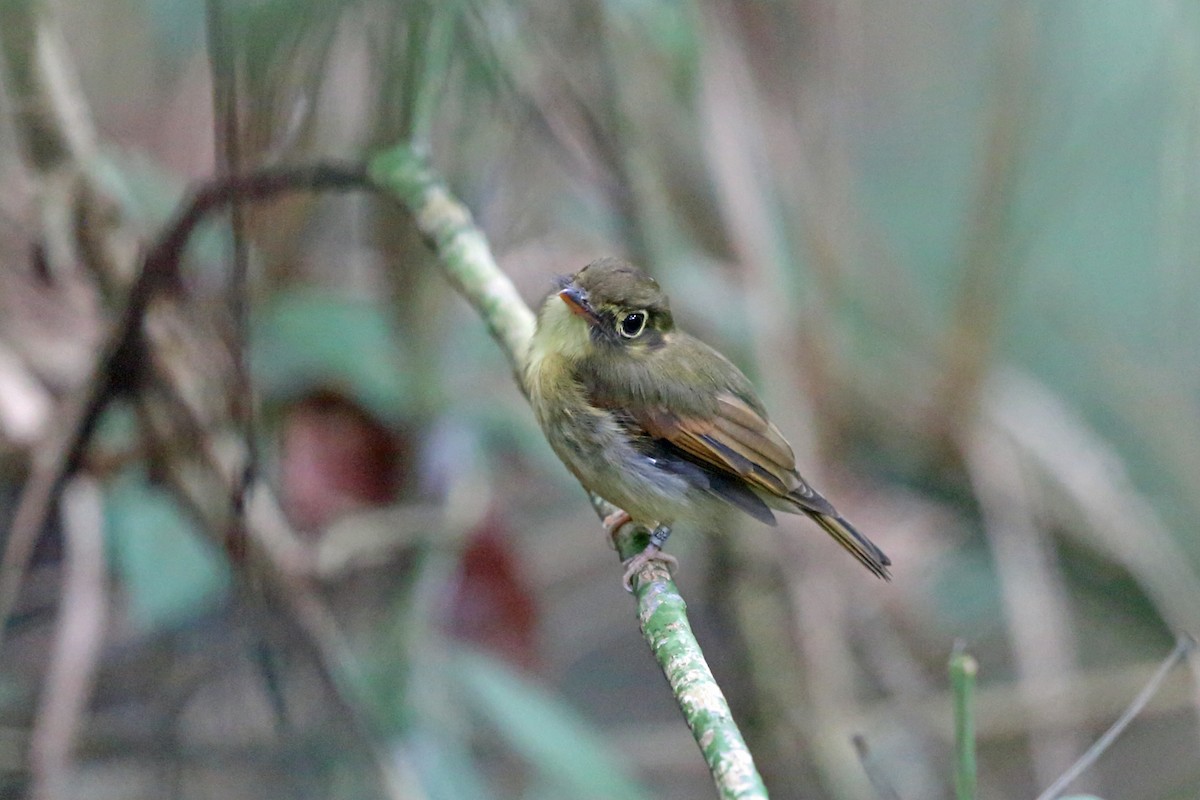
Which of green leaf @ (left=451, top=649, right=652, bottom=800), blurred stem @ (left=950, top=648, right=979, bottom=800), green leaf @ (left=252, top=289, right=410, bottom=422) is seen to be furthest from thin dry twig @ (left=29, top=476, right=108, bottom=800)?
blurred stem @ (left=950, top=648, right=979, bottom=800)

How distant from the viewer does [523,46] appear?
3.29 m

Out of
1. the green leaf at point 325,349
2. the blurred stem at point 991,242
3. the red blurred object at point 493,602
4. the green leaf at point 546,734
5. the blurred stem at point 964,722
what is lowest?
the blurred stem at point 964,722

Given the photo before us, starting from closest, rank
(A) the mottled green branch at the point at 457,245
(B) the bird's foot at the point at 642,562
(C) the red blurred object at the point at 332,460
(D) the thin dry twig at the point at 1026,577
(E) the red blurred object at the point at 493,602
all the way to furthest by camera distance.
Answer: (B) the bird's foot at the point at 642,562 → (A) the mottled green branch at the point at 457,245 → (C) the red blurred object at the point at 332,460 → (E) the red blurred object at the point at 493,602 → (D) the thin dry twig at the point at 1026,577

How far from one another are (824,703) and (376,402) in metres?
1.62

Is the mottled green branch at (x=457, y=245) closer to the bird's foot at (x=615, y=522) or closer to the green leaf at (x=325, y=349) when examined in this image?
the bird's foot at (x=615, y=522)

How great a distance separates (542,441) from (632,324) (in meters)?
1.19

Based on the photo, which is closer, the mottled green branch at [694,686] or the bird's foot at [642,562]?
the mottled green branch at [694,686]

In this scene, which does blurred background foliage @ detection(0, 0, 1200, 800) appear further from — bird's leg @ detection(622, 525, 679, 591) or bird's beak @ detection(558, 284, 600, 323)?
bird's leg @ detection(622, 525, 679, 591)

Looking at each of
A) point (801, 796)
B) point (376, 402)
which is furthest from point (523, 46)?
point (801, 796)

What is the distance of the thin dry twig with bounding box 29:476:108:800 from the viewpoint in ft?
9.53

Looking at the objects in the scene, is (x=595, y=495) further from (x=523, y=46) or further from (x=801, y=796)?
(x=801, y=796)

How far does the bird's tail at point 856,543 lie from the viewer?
8.24ft

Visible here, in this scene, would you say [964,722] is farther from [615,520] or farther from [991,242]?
[991,242]

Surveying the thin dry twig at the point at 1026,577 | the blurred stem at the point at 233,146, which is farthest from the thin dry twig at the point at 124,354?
the thin dry twig at the point at 1026,577
